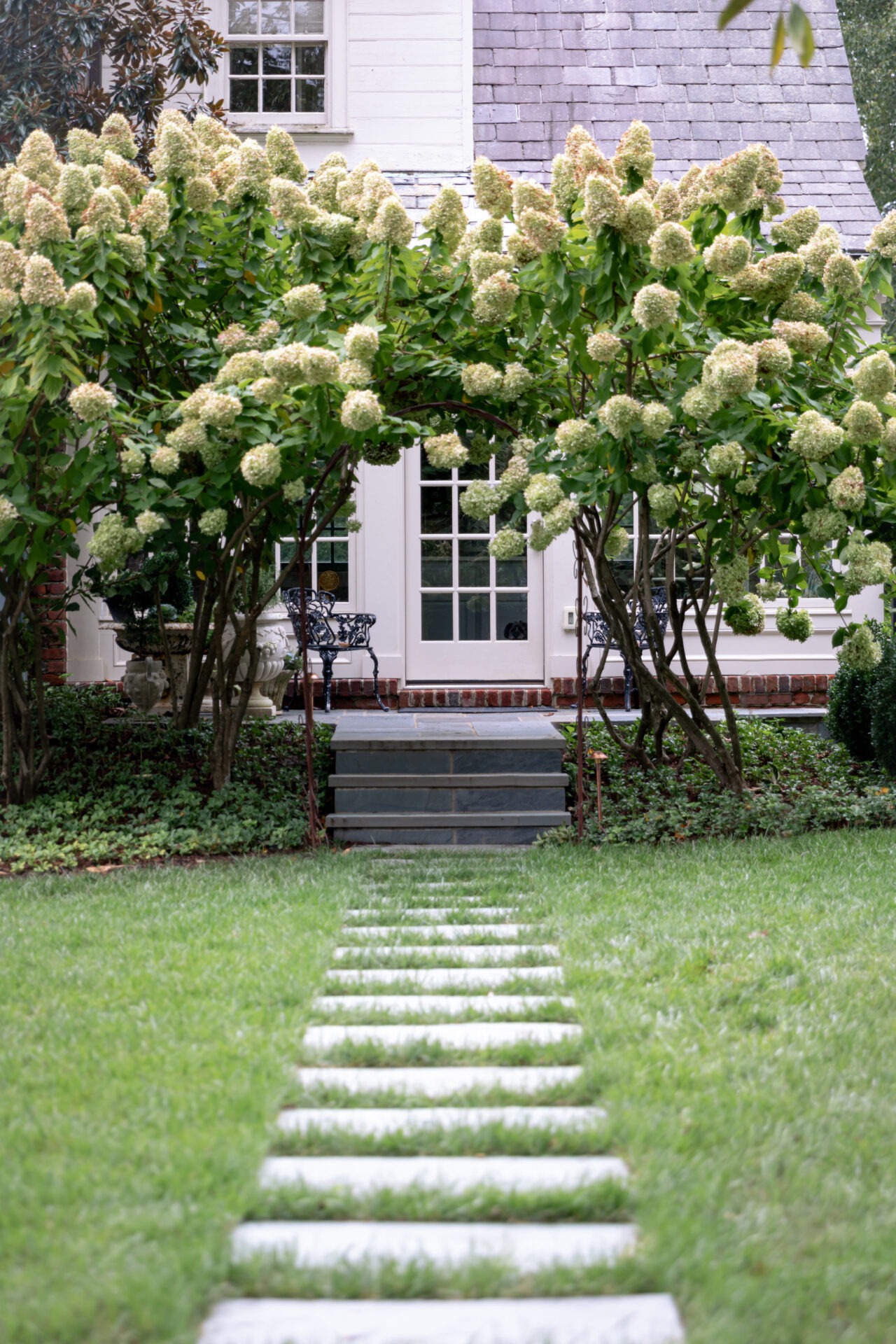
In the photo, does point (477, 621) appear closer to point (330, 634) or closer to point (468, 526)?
point (468, 526)

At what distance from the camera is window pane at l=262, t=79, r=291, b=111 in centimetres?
909

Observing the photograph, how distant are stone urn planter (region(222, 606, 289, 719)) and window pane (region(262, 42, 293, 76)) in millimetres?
4226

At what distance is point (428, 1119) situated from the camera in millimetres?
2393

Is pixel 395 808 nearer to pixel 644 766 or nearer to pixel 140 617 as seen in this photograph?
pixel 644 766

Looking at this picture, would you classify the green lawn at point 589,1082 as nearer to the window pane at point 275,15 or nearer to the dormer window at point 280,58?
the dormer window at point 280,58

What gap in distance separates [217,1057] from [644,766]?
13.8ft

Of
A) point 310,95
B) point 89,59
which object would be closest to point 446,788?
point 89,59

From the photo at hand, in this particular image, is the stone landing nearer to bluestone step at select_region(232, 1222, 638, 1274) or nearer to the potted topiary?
the potted topiary

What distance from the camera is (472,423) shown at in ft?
19.3

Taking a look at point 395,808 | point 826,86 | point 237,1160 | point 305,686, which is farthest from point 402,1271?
point 826,86

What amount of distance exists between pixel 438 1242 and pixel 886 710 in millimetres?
5289

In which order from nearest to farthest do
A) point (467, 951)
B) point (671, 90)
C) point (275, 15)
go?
1. point (467, 951)
2. point (275, 15)
3. point (671, 90)

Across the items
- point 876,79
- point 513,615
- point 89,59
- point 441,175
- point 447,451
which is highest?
point 876,79

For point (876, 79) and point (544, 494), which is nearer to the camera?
point (544, 494)
